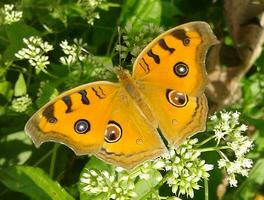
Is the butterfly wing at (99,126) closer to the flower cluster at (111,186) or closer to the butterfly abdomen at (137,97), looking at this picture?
the butterfly abdomen at (137,97)

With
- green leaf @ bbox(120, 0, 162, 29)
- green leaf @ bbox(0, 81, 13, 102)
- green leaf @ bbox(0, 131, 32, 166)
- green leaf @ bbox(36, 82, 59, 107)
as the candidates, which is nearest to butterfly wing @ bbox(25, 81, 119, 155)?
green leaf @ bbox(36, 82, 59, 107)

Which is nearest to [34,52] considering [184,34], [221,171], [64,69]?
[64,69]

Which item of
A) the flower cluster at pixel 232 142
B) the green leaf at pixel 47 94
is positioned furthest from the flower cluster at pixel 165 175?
the green leaf at pixel 47 94

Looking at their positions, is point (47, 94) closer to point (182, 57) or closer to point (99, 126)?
point (99, 126)

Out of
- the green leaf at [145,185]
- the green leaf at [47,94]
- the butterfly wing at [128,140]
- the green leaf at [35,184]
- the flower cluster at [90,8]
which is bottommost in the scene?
the green leaf at [35,184]

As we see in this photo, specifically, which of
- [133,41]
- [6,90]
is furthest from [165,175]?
[6,90]

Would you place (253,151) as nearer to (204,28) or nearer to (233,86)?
(233,86)
